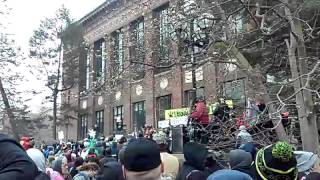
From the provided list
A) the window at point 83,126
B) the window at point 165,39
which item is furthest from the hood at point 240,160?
the window at point 83,126

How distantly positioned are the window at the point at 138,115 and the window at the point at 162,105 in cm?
213

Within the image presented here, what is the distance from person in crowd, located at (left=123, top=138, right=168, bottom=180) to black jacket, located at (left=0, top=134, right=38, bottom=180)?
529 millimetres

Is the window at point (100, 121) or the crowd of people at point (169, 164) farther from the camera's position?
the window at point (100, 121)

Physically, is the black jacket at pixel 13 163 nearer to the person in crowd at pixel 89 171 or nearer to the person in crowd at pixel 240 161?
the person in crowd at pixel 240 161

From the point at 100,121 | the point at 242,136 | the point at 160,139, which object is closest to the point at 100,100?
the point at 100,121

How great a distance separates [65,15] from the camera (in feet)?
148

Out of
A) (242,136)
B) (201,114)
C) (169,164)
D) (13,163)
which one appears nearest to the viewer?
(13,163)

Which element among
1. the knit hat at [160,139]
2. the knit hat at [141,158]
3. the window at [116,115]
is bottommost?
the knit hat at [141,158]

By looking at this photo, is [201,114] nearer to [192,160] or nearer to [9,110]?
[192,160]

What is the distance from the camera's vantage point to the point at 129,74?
17.0 meters

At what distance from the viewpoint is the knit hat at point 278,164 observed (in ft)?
11.6

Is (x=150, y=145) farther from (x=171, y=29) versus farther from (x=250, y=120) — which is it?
(x=171, y=29)

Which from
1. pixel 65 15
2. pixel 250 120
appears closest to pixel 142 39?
pixel 250 120

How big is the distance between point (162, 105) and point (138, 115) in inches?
134
